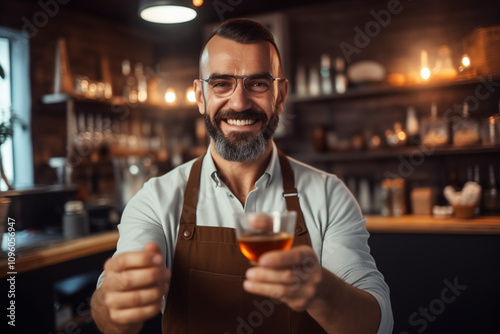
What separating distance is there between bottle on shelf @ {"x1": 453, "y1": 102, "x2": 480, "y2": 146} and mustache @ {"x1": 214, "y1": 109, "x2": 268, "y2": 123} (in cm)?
253

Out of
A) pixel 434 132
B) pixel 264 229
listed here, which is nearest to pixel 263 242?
pixel 264 229

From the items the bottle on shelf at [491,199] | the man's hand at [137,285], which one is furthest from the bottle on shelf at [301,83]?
the man's hand at [137,285]

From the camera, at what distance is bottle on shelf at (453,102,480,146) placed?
329 cm

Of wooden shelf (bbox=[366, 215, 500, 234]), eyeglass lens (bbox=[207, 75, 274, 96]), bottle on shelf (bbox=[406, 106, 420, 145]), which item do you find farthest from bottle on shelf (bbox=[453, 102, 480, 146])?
eyeglass lens (bbox=[207, 75, 274, 96])

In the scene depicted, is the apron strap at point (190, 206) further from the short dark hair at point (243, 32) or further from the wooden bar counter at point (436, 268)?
the wooden bar counter at point (436, 268)

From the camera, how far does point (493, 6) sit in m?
3.49

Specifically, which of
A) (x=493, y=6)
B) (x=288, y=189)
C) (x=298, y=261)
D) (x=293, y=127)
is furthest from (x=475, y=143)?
(x=298, y=261)

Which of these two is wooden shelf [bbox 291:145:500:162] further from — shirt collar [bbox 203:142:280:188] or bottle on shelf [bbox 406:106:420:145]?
shirt collar [bbox 203:142:280:188]

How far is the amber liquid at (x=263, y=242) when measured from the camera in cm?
90

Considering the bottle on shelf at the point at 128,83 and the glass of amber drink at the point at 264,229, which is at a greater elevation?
the bottle on shelf at the point at 128,83

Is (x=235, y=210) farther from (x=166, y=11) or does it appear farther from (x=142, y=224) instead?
(x=166, y=11)

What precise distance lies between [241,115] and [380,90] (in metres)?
2.54

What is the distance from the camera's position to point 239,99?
4.27ft

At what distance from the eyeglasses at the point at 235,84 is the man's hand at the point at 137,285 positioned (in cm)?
63
